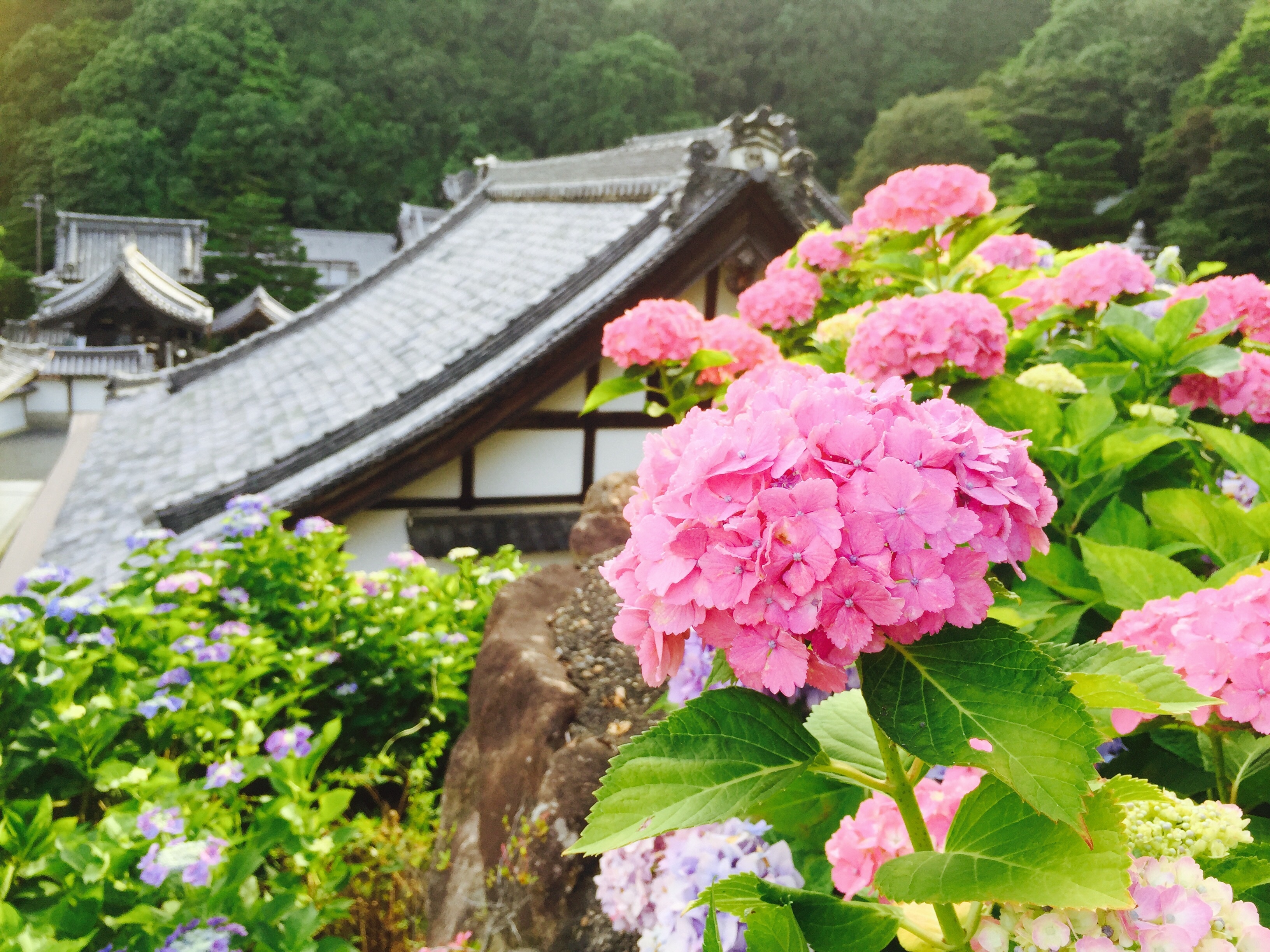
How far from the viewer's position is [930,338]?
5.80ft

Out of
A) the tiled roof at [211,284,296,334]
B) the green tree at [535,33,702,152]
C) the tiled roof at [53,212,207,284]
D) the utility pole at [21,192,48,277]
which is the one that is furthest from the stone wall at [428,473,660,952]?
the green tree at [535,33,702,152]

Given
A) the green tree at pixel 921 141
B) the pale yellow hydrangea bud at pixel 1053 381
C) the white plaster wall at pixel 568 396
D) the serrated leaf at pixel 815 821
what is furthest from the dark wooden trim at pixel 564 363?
the green tree at pixel 921 141

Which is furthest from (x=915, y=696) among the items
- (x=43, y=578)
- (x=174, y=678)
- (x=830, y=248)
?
(x=43, y=578)

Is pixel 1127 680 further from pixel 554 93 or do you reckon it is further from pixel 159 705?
pixel 554 93

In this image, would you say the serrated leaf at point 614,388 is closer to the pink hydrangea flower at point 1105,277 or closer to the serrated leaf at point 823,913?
the pink hydrangea flower at point 1105,277

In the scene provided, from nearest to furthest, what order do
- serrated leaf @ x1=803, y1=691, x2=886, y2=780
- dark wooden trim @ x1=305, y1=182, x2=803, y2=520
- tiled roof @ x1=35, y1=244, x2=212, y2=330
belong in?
serrated leaf @ x1=803, y1=691, x2=886, y2=780, dark wooden trim @ x1=305, y1=182, x2=803, y2=520, tiled roof @ x1=35, y1=244, x2=212, y2=330

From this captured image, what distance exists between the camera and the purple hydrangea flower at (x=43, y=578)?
2.38 meters

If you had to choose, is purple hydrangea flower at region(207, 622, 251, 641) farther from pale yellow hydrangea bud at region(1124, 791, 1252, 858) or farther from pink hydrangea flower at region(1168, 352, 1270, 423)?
pink hydrangea flower at region(1168, 352, 1270, 423)

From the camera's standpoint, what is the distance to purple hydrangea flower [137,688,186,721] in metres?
2.11

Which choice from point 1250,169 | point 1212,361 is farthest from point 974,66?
point 1212,361

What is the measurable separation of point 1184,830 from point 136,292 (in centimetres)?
1894

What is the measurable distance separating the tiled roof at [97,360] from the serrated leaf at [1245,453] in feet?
66.1

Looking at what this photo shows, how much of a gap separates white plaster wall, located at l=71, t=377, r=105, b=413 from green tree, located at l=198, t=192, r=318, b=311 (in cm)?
810

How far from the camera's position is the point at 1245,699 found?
2.71ft
